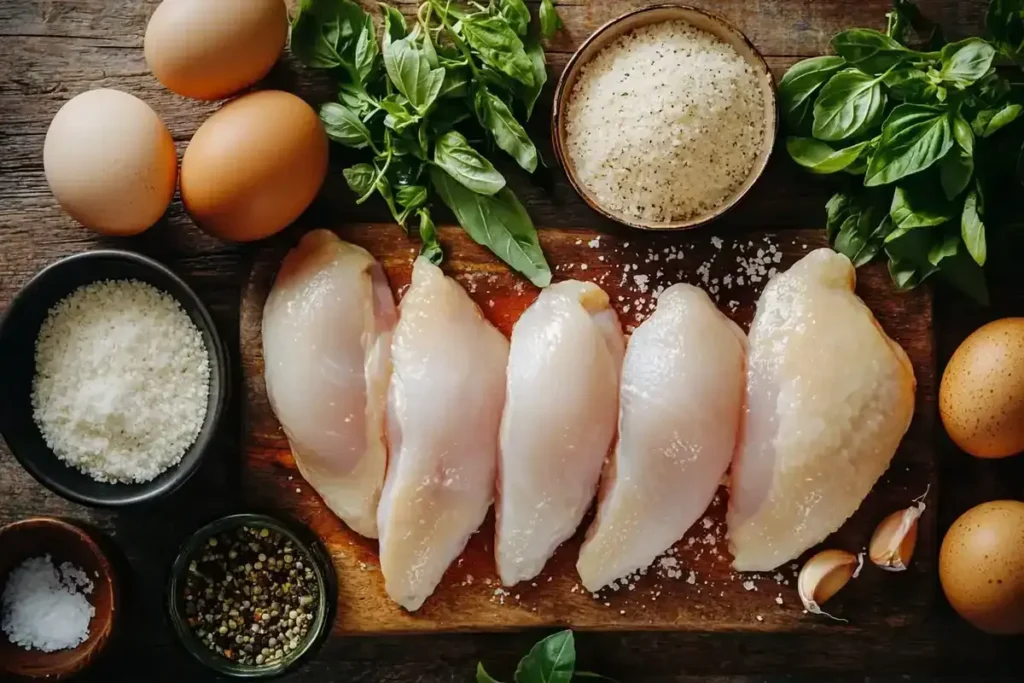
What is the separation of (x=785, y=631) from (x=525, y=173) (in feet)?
2.71

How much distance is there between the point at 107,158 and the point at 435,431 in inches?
23.2

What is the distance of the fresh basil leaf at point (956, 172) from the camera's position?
4.51 feet

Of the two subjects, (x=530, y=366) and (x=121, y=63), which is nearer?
(x=530, y=366)

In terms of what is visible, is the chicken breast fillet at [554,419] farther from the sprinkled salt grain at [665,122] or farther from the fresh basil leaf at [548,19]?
the fresh basil leaf at [548,19]

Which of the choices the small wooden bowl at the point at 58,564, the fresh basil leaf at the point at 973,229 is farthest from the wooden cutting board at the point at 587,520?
the small wooden bowl at the point at 58,564

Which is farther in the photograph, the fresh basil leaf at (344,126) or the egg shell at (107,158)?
the fresh basil leaf at (344,126)

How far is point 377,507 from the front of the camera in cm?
147

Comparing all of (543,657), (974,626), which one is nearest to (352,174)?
(543,657)

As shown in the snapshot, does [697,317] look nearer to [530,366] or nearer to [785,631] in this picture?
[530,366]

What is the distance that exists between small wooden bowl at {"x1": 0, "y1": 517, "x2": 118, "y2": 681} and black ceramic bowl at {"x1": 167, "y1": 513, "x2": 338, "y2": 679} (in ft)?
0.31

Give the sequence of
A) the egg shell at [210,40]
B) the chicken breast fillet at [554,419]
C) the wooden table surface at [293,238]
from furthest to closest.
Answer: the wooden table surface at [293,238]
the chicken breast fillet at [554,419]
the egg shell at [210,40]

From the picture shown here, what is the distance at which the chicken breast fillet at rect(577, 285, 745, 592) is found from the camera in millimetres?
1396

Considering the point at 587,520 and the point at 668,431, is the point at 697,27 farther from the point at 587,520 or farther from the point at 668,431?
the point at 587,520

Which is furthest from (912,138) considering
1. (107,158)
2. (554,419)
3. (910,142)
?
(107,158)
